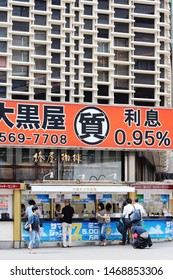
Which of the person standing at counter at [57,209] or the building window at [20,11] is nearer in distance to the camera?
the person standing at counter at [57,209]

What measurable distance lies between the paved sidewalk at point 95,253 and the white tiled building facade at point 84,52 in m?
21.5

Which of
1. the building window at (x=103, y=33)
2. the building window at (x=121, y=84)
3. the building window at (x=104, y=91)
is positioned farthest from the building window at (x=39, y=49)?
the building window at (x=121, y=84)

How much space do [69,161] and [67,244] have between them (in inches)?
302

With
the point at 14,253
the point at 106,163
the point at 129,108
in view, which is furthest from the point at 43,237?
the point at 106,163

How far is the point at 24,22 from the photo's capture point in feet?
148

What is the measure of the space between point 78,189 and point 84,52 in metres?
22.9

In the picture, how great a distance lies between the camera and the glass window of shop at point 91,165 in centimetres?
3094

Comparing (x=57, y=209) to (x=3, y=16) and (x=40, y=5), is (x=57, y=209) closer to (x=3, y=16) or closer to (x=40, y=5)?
(x=3, y=16)

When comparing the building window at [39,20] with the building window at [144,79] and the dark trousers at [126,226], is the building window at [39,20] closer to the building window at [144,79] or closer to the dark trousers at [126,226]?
the building window at [144,79]

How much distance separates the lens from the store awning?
2392cm

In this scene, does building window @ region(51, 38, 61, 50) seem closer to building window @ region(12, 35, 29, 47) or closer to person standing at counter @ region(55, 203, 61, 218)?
building window @ region(12, 35, 29, 47)

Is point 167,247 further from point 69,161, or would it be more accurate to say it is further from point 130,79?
point 130,79

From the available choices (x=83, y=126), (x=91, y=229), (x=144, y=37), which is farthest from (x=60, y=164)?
(x=144, y=37)

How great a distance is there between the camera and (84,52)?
46.0 metres
